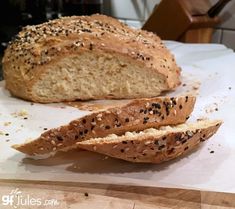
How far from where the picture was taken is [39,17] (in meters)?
2.02

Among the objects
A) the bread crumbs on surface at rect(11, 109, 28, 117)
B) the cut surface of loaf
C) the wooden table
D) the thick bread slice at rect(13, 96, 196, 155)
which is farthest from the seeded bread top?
the wooden table

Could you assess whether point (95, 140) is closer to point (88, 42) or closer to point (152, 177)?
point (152, 177)

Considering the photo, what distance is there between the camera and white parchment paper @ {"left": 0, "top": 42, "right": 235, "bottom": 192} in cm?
84

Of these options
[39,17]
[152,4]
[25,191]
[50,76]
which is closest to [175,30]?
[152,4]

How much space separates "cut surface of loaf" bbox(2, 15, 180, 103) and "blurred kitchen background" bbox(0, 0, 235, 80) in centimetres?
54

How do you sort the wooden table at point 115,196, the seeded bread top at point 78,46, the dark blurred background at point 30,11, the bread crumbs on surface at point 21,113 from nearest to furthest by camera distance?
the wooden table at point 115,196 → the bread crumbs on surface at point 21,113 → the seeded bread top at point 78,46 → the dark blurred background at point 30,11

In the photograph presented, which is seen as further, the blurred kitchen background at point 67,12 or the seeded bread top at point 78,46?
the blurred kitchen background at point 67,12

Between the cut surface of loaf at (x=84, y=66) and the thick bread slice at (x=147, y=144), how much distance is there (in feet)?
1.73

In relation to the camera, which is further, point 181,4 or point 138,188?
point 181,4

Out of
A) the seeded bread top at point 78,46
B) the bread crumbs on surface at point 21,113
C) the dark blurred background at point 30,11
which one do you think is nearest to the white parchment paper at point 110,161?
the bread crumbs on surface at point 21,113

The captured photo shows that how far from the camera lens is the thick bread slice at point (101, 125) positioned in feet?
2.94

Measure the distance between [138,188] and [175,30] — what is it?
4.43 ft

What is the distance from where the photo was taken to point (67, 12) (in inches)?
86.2

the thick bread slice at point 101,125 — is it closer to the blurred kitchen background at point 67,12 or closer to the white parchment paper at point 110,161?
the white parchment paper at point 110,161
